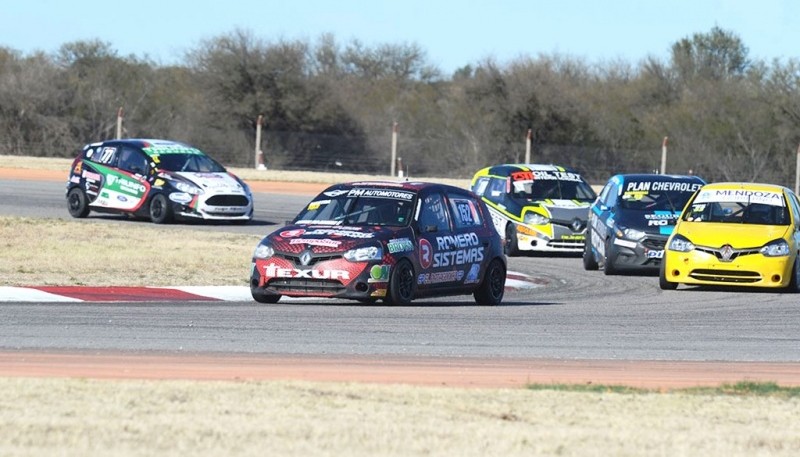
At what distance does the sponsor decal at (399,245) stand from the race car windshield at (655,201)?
6.45m

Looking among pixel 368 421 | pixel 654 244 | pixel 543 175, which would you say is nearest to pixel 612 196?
pixel 654 244

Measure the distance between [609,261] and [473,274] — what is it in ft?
A: 15.6

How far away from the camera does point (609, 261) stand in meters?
21.1

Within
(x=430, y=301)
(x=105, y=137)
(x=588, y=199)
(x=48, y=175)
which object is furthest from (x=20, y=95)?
(x=430, y=301)

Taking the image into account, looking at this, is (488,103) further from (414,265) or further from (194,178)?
(414,265)

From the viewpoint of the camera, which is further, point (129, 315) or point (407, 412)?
point (129, 315)

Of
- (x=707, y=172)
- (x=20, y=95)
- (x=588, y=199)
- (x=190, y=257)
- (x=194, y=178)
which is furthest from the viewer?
(x=20, y=95)

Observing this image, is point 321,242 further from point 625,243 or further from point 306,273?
point 625,243

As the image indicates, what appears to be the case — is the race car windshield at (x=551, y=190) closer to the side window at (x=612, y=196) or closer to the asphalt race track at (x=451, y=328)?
the side window at (x=612, y=196)

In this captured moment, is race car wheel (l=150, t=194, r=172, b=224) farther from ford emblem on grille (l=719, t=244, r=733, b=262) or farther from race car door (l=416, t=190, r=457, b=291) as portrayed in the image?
ford emblem on grille (l=719, t=244, r=733, b=262)

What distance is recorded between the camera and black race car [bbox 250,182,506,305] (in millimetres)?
15383

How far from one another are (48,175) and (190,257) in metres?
20.8

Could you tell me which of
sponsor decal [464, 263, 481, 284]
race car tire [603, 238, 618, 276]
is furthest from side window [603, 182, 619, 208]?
sponsor decal [464, 263, 481, 284]

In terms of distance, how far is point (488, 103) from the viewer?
58.5 meters
